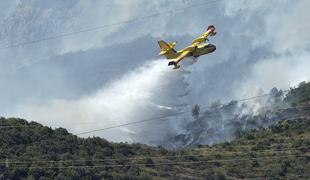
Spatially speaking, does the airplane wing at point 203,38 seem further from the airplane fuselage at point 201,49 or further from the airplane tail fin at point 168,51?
the airplane tail fin at point 168,51

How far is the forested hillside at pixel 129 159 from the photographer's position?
518 ft

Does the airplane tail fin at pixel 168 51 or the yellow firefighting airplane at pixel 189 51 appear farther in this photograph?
the airplane tail fin at pixel 168 51

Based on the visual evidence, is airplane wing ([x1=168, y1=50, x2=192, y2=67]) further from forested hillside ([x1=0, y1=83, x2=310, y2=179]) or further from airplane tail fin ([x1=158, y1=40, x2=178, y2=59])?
forested hillside ([x1=0, y1=83, x2=310, y2=179])

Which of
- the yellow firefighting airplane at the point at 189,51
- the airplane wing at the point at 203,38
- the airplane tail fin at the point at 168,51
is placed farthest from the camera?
the airplane tail fin at the point at 168,51

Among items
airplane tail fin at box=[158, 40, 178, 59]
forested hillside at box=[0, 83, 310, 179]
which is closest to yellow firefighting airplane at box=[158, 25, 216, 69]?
airplane tail fin at box=[158, 40, 178, 59]

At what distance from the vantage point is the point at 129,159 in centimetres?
17575

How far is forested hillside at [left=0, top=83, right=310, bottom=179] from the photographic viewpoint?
158 m

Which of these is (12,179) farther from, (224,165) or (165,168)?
(224,165)

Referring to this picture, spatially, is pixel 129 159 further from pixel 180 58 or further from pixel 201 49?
pixel 180 58

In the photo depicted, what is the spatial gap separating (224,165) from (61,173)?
109 ft

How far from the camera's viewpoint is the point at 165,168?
17025 centimetres

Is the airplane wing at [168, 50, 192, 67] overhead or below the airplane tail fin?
below

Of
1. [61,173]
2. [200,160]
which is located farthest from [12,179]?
[200,160]

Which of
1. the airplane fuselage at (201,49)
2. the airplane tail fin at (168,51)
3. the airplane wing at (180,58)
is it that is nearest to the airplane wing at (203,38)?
the airplane fuselage at (201,49)
